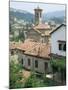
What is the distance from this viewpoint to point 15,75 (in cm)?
220

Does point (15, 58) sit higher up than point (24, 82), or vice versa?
point (15, 58)

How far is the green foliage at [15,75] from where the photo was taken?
2.19 metres

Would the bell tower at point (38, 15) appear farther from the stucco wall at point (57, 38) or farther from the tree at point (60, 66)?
the tree at point (60, 66)

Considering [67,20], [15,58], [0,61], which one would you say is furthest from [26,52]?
[67,20]

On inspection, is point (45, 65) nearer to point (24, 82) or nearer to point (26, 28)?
point (24, 82)

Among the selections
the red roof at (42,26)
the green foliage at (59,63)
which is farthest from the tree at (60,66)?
the red roof at (42,26)

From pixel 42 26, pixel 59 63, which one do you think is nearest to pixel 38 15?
pixel 42 26

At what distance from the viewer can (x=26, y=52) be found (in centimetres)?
224

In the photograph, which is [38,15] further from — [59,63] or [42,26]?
[59,63]

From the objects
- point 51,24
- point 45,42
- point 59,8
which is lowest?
point 45,42

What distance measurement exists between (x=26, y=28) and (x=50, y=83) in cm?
59

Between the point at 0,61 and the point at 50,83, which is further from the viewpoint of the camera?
the point at 50,83

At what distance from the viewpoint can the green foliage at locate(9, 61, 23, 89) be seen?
7.17 feet

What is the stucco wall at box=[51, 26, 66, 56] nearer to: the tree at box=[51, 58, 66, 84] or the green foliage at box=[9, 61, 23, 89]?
the tree at box=[51, 58, 66, 84]
